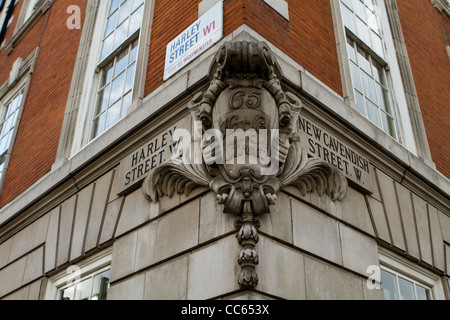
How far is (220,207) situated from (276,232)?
596 mm

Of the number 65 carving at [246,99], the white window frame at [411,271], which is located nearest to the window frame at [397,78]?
the white window frame at [411,271]

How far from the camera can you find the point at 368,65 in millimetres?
8633

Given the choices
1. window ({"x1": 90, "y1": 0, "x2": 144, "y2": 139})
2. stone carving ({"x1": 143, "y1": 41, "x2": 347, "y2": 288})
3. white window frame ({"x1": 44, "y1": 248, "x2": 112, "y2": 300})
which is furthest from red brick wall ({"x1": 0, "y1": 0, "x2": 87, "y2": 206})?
stone carving ({"x1": 143, "y1": 41, "x2": 347, "y2": 288})

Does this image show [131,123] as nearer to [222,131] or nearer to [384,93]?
[222,131]

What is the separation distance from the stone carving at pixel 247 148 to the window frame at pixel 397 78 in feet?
5.90

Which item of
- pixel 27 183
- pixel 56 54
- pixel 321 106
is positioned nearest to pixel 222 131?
pixel 321 106

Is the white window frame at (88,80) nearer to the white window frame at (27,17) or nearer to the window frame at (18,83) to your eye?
the window frame at (18,83)

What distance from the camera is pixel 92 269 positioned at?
665 cm

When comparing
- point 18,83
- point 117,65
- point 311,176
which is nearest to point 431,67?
point 311,176

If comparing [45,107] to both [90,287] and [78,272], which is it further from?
[90,287]

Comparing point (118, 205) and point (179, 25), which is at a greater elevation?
point (179, 25)

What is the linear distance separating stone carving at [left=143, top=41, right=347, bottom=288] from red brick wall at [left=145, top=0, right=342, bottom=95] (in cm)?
95

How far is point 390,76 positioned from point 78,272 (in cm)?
594

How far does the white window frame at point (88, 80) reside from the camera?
7514 mm
